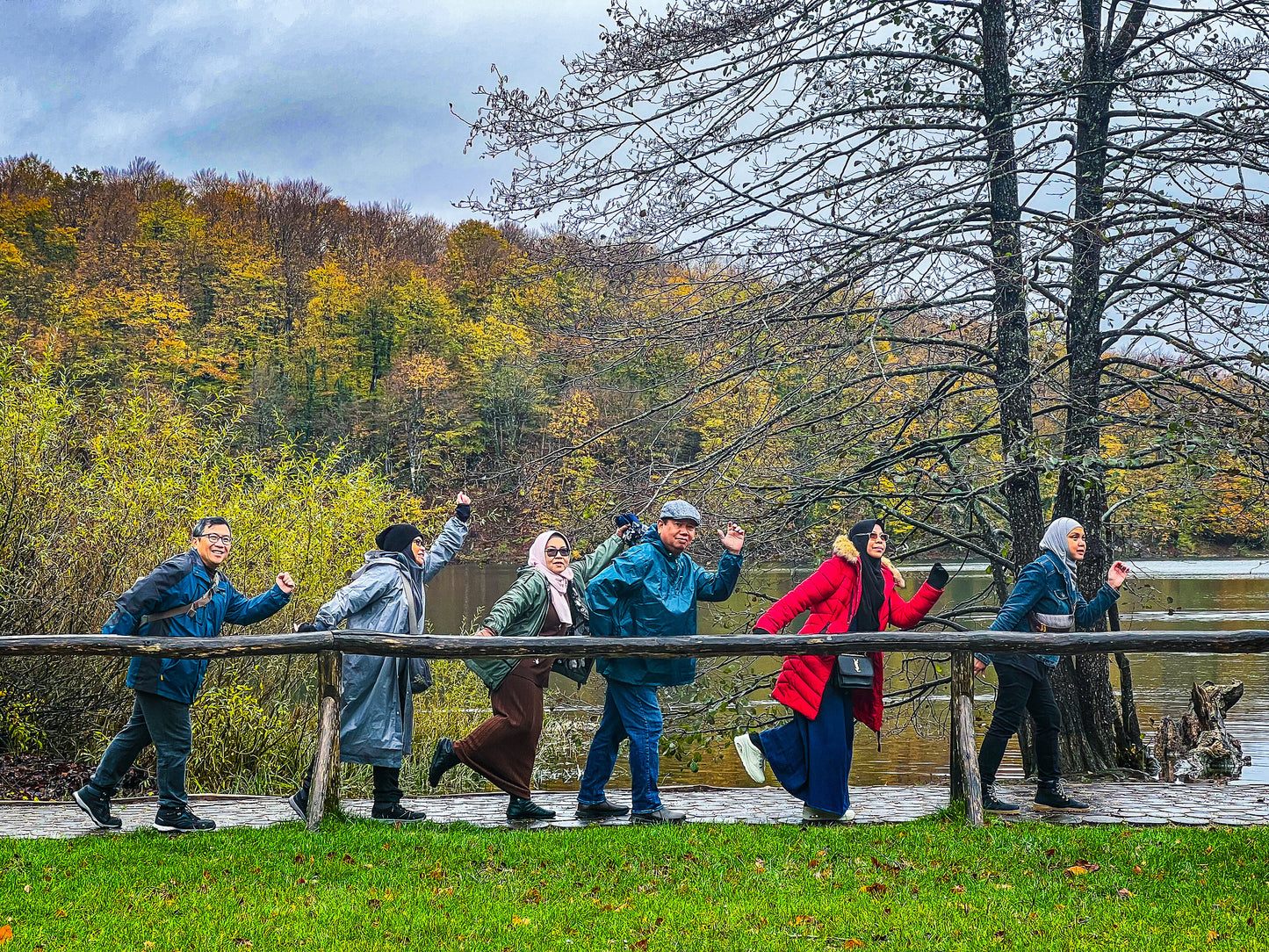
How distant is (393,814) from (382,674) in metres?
0.92

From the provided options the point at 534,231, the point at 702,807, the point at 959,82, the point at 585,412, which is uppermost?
the point at 959,82

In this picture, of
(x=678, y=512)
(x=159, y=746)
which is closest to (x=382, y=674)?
(x=159, y=746)

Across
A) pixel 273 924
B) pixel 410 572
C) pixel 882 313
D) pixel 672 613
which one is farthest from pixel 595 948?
pixel 882 313

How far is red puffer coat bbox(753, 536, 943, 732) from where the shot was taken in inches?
282

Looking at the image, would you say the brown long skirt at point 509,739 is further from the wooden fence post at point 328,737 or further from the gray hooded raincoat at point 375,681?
the wooden fence post at point 328,737

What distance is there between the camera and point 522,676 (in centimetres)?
736

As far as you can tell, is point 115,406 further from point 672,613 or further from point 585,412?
point 672,613

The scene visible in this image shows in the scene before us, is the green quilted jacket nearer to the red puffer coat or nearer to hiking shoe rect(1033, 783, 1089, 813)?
the red puffer coat

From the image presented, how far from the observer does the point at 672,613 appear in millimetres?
7324

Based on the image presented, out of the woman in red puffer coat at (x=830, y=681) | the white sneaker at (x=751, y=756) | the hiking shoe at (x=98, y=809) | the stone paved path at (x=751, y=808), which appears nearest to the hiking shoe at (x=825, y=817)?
the woman in red puffer coat at (x=830, y=681)

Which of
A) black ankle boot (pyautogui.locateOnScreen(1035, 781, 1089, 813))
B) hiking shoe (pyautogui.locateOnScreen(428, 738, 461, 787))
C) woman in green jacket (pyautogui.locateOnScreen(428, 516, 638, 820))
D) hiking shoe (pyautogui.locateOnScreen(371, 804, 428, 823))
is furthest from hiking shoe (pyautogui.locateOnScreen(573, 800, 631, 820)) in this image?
black ankle boot (pyautogui.locateOnScreen(1035, 781, 1089, 813))

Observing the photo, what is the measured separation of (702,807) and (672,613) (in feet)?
5.22

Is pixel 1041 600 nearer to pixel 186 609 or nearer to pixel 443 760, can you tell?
pixel 443 760

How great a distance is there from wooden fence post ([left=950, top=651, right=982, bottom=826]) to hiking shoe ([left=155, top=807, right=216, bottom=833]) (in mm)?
4694
